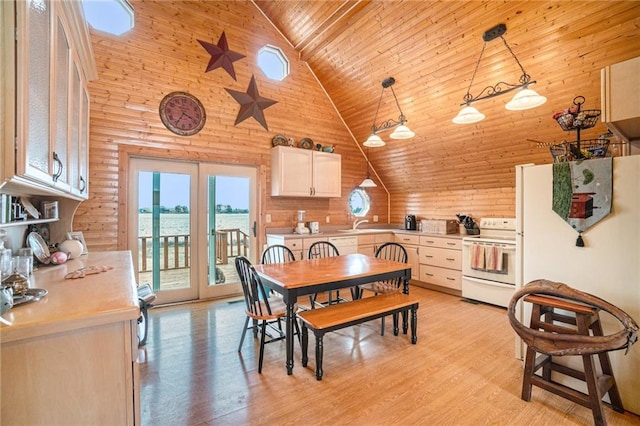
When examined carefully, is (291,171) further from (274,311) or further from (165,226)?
(274,311)

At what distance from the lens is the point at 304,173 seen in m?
4.91

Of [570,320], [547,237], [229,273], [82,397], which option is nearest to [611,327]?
[570,320]

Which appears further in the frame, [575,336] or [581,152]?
[581,152]

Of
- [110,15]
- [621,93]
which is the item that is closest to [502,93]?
[621,93]

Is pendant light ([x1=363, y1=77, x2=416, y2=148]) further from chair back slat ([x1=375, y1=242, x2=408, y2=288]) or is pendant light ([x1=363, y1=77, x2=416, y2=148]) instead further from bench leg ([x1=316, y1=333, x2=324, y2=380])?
bench leg ([x1=316, y1=333, x2=324, y2=380])

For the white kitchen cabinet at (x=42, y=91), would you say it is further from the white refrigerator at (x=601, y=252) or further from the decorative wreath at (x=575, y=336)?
the white refrigerator at (x=601, y=252)

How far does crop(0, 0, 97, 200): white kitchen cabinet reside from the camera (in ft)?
3.34

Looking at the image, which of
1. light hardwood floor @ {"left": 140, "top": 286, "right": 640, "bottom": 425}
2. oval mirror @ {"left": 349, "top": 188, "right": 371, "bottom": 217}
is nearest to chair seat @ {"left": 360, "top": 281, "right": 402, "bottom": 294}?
light hardwood floor @ {"left": 140, "top": 286, "right": 640, "bottom": 425}

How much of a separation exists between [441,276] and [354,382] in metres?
3.03

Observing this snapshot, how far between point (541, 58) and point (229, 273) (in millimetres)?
4837

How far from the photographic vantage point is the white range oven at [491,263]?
155 inches

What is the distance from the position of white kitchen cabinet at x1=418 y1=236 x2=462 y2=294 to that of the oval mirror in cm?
146

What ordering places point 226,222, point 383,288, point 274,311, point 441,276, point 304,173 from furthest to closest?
point 304,173
point 441,276
point 226,222
point 383,288
point 274,311

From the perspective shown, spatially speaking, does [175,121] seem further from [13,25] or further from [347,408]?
[347,408]
